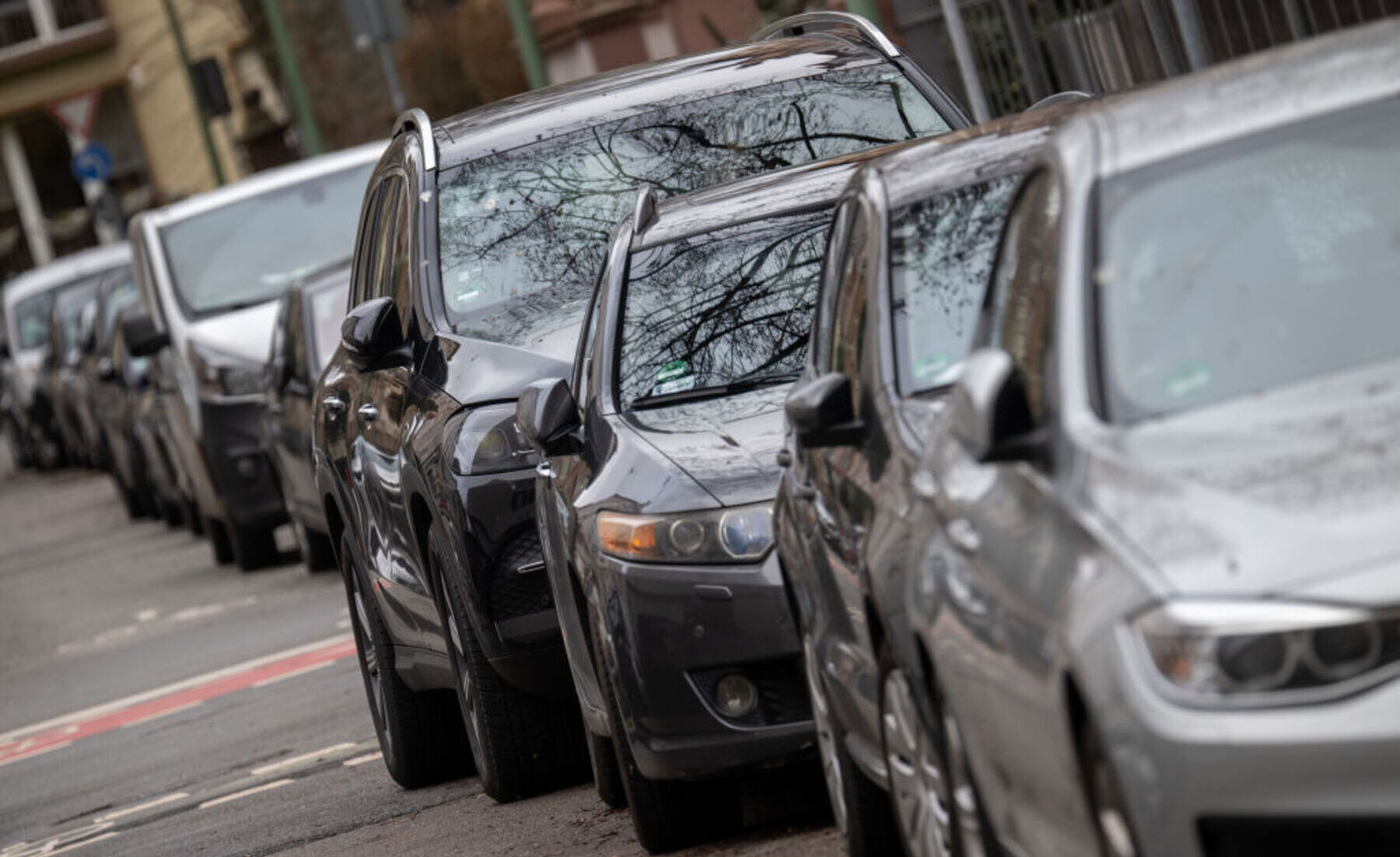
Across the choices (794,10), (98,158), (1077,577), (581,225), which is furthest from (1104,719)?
(98,158)

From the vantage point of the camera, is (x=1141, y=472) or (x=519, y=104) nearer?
(x=1141, y=472)

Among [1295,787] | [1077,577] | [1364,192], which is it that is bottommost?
[1295,787]

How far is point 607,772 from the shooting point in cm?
896

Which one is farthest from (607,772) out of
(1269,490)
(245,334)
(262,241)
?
(262,241)

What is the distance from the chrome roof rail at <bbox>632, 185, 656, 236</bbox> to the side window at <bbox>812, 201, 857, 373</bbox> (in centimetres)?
153

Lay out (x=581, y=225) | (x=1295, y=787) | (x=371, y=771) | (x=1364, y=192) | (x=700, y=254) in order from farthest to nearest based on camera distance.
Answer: (x=371, y=771), (x=581, y=225), (x=700, y=254), (x=1364, y=192), (x=1295, y=787)

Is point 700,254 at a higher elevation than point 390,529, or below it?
A: higher

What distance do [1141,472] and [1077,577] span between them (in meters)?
0.19

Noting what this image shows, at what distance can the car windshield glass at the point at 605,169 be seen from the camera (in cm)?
1020

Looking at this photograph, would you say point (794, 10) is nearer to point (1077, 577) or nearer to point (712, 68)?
point (712, 68)

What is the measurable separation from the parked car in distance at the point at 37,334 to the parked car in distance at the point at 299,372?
784 inches

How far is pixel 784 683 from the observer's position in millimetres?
7840

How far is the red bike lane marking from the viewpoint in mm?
15039

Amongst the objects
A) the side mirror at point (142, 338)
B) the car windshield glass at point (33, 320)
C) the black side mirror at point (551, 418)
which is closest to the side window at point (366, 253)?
the black side mirror at point (551, 418)
